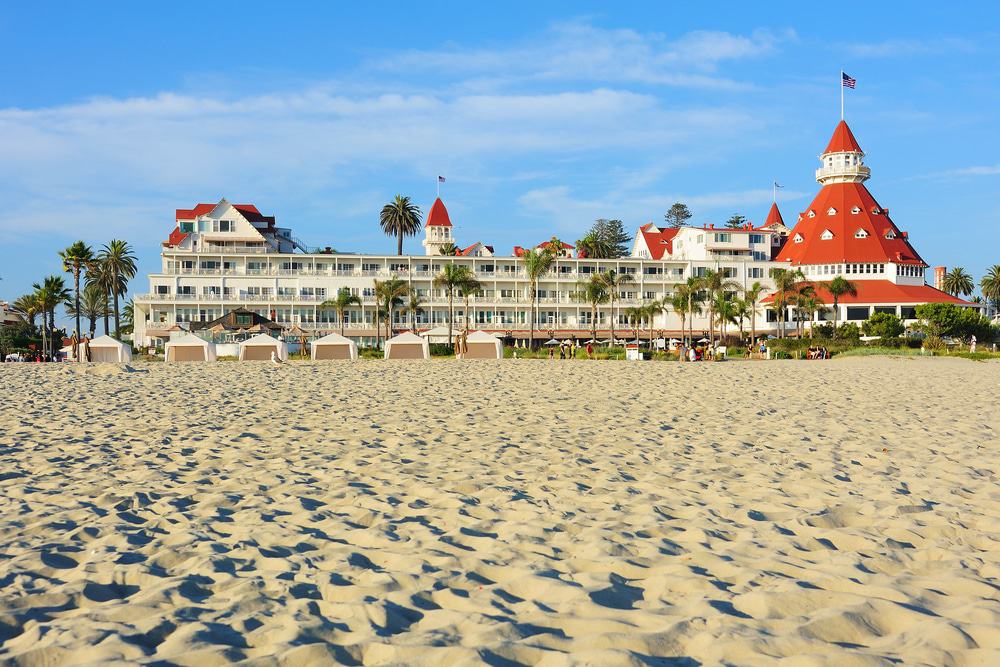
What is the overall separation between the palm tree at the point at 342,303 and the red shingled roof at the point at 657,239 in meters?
34.8

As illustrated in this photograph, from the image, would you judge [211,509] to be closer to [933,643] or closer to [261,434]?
[261,434]

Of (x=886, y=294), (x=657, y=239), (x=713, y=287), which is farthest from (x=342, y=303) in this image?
(x=886, y=294)

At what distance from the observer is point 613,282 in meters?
75.1

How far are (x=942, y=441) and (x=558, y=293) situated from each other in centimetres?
7023

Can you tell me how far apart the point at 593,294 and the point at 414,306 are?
16.4 metres

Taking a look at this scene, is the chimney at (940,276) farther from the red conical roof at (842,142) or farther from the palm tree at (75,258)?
the palm tree at (75,258)

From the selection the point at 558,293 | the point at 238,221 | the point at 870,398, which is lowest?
the point at 870,398

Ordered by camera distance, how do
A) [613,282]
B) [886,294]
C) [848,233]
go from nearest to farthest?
1. [886,294]
2. [613,282]
3. [848,233]

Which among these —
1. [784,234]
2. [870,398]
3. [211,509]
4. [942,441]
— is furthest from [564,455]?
[784,234]

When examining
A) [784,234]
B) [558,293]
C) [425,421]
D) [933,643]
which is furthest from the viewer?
[784,234]

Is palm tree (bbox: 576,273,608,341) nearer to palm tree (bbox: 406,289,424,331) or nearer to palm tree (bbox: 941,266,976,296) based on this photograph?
palm tree (bbox: 406,289,424,331)

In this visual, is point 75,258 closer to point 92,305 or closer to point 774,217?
point 92,305

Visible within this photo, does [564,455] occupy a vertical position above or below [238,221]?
below

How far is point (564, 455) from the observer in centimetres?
941
